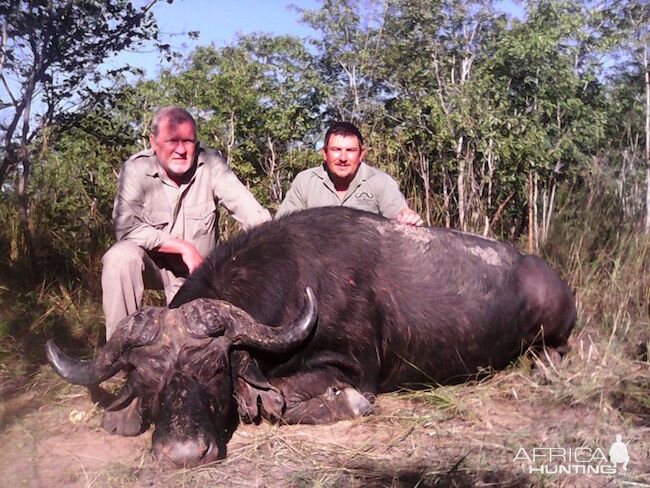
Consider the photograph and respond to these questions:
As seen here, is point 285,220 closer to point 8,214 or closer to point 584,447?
point 584,447

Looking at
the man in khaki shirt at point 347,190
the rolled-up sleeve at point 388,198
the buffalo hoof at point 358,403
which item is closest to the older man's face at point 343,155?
the man in khaki shirt at point 347,190

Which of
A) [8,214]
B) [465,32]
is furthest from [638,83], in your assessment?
[8,214]

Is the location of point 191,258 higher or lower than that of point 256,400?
higher

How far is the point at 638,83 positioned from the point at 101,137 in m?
6.47

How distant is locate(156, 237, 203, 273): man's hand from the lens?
391 centimetres

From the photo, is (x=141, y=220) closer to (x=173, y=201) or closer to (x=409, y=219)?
(x=173, y=201)

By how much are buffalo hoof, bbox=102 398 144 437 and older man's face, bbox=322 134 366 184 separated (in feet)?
7.60

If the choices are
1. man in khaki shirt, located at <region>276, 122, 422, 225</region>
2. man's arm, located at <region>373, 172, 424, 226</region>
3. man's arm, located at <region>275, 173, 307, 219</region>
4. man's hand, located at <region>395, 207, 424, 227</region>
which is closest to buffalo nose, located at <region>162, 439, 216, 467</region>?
man's hand, located at <region>395, 207, 424, 227</region>

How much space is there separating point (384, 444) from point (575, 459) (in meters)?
0.83

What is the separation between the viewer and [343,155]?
4.68m

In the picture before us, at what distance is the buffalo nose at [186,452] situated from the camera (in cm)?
261

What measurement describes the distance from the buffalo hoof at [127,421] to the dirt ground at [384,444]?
1.8 inches

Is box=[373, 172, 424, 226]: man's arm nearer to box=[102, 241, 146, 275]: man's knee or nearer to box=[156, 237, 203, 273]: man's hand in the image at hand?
box=[156, 237, 203, 273]: man's hand

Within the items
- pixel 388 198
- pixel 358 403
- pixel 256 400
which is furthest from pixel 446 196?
pixel 256 400
